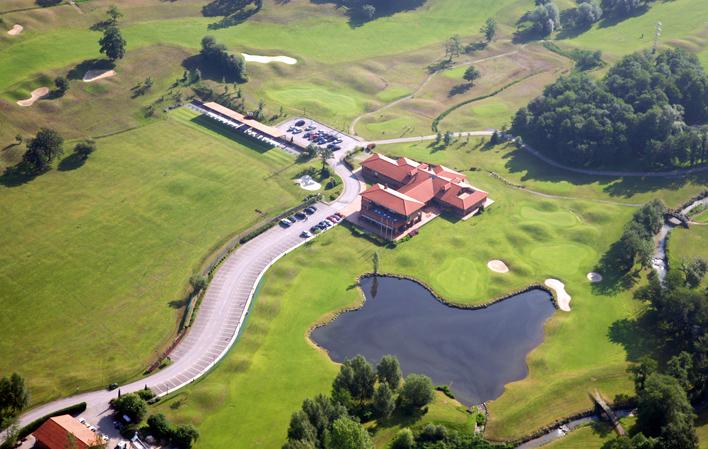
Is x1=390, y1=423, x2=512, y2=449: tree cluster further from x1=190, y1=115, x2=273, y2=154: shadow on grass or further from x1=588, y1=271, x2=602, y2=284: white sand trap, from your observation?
x1=190, y1=115, x2=273, y2=154: shadow on grass

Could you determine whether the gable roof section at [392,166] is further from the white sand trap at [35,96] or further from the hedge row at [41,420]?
the hedge row at [41,420]

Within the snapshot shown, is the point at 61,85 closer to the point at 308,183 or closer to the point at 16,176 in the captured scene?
the point at 16,176

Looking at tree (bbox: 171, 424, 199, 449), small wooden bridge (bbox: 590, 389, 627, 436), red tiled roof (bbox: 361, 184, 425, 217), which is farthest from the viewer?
red tiled roof (bbox: 361, 184, 425, 217)

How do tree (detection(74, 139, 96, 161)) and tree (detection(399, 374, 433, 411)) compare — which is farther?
tree (detection(74, 139, 96, 161))

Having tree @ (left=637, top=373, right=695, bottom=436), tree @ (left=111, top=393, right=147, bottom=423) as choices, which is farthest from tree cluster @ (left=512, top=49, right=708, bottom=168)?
tree @ (left=111, top=393, right=147, bottom=423)

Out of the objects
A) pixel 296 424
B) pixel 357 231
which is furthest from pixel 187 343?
pixel 357 231

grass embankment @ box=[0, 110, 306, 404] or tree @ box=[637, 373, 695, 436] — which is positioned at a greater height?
tree @ box=[637, 373, 695, 436]

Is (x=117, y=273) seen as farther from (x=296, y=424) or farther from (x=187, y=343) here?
(x=296, y=424)
